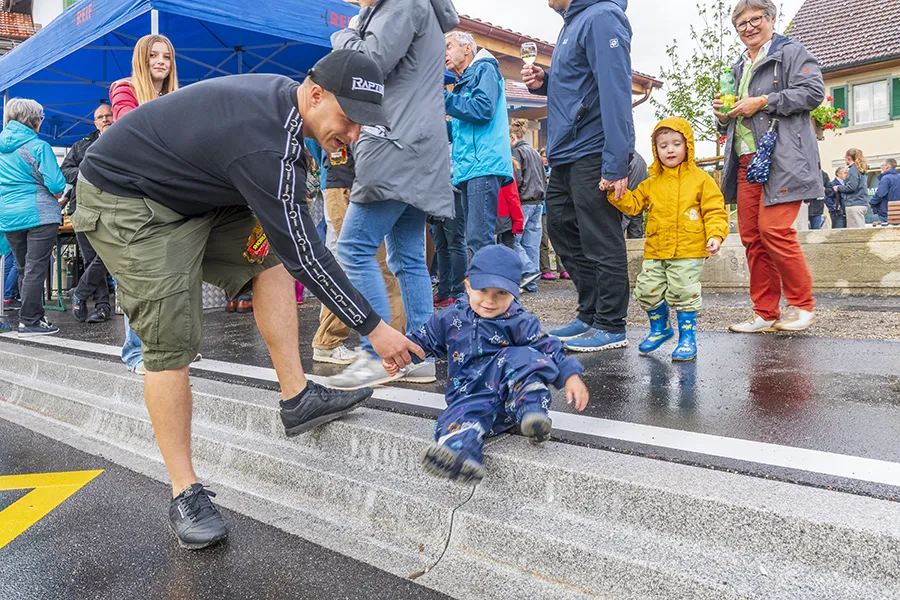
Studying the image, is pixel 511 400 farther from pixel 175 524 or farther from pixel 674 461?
pixel 175 524

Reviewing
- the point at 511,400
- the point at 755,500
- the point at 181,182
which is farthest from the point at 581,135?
the point at 755,500

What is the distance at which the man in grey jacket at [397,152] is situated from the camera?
319 centimetres

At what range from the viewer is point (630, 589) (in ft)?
6.21

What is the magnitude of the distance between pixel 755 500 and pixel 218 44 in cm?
924

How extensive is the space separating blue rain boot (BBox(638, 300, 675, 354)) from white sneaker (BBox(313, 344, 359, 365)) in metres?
1.72

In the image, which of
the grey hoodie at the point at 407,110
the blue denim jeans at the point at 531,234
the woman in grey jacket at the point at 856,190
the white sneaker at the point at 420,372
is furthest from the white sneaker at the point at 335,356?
the woman in grey jacket at the point at 856,190

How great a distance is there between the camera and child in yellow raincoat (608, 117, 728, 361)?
12.8 feet

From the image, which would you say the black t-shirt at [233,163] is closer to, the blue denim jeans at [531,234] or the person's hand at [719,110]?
the person's hand at [719,110]

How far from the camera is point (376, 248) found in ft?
11.1

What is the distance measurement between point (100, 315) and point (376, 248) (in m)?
5.31

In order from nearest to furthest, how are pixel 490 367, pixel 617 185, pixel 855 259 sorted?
pixel 490 367
pixel 617 185
pixel 855 259

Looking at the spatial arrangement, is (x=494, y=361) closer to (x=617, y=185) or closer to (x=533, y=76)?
(x=617, y=185)

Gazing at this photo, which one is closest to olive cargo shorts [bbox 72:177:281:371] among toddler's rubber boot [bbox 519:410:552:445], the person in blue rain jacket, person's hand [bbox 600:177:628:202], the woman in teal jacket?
the person in blue rain jacket

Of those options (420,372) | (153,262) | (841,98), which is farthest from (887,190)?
(841,98)
